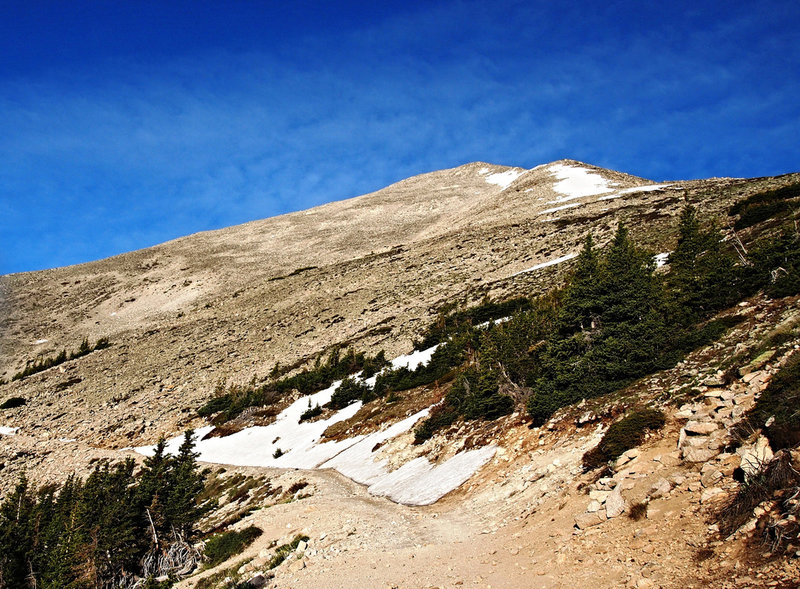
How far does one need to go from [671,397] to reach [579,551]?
5200mm

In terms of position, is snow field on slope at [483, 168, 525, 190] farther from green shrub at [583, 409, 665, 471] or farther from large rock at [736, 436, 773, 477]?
large rock at [736, 436, 773, 477]

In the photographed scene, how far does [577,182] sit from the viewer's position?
77250mm

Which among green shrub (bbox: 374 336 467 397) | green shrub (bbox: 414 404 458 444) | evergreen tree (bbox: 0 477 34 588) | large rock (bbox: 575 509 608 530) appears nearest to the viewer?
large rock (bbox: 575 509 608 530)

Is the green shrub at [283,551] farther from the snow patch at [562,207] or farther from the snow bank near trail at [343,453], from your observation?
the snow patch at [562,207]

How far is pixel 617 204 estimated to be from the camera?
55.8 metres

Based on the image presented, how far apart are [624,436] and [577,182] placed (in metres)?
73.4

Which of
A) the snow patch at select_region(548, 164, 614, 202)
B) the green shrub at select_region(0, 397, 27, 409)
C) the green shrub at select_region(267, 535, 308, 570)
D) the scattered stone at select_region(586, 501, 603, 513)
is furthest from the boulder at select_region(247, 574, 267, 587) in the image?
the snow patch at select_region(548, 164, 614, 202)

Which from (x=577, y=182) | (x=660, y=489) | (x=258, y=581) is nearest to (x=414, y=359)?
(x=258, y=581)

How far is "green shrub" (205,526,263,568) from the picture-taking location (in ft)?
48.6

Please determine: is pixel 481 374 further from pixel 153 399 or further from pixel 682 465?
pixel 153 399

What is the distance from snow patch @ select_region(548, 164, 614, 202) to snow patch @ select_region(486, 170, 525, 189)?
2840 centimetres

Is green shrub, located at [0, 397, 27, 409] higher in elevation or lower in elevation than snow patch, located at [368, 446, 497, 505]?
higher

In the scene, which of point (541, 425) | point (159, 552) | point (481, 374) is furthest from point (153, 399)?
point (541, 425)

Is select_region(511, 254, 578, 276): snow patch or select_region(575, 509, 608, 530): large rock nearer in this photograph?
select_region(575, 509, 608, 530): large rock
